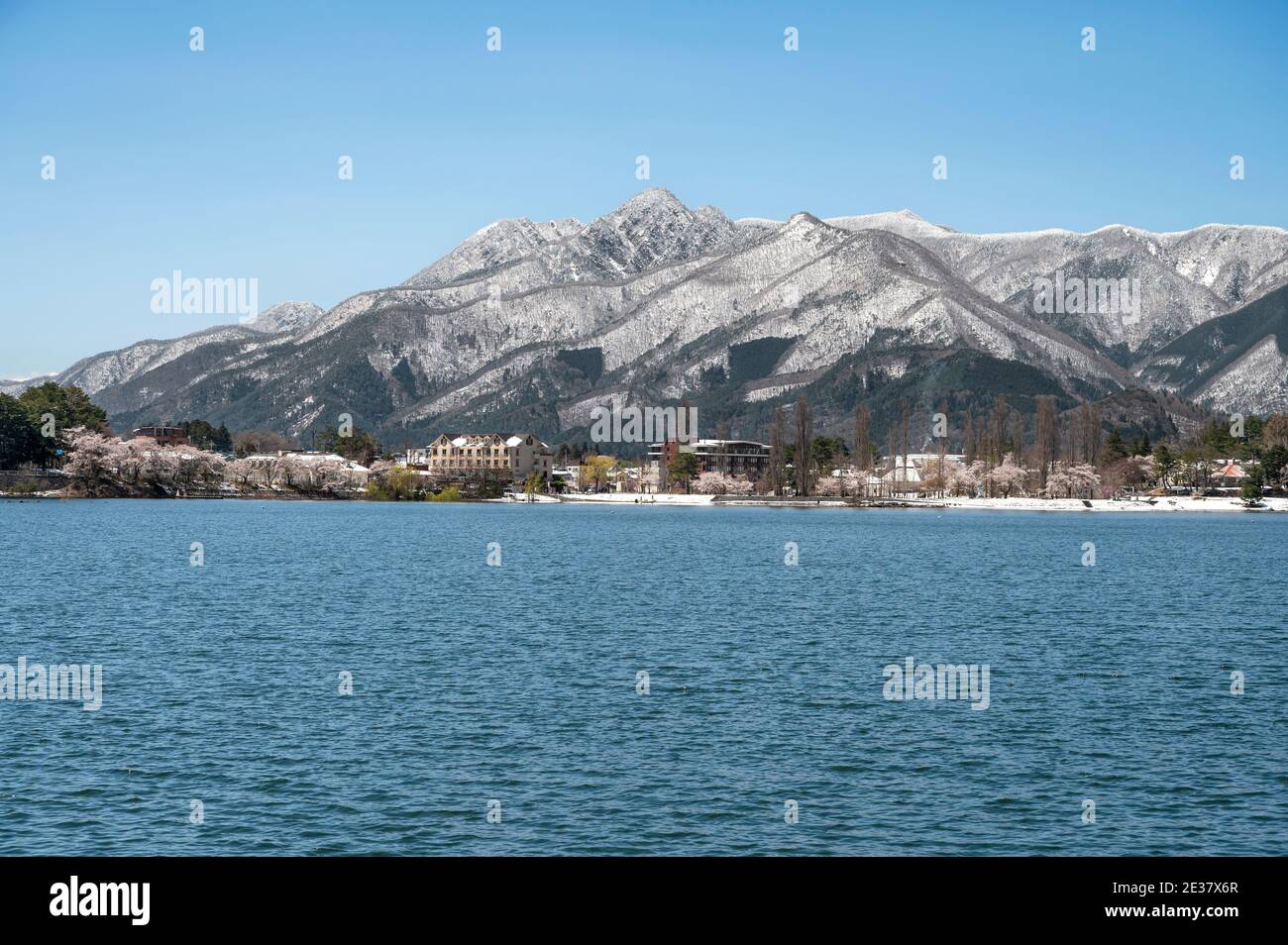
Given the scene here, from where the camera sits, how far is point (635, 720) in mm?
36719

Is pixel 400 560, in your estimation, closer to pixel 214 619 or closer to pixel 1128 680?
pixel 214 619

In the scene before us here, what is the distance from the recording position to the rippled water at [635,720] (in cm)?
2608

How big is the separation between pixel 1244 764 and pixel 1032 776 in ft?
19.3

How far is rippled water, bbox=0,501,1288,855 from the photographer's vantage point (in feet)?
85.6

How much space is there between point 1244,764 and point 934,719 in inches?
336

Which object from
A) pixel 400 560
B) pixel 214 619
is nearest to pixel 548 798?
pixel 214 619

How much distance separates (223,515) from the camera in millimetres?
195375

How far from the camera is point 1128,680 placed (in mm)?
45406

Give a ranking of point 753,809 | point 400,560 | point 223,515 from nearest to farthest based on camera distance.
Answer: point 753,809, point 400,560, point 223,515

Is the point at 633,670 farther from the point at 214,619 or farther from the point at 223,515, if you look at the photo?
the point at 223,515

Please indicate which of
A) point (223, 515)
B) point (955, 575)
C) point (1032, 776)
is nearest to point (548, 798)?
point (1032, 776)
